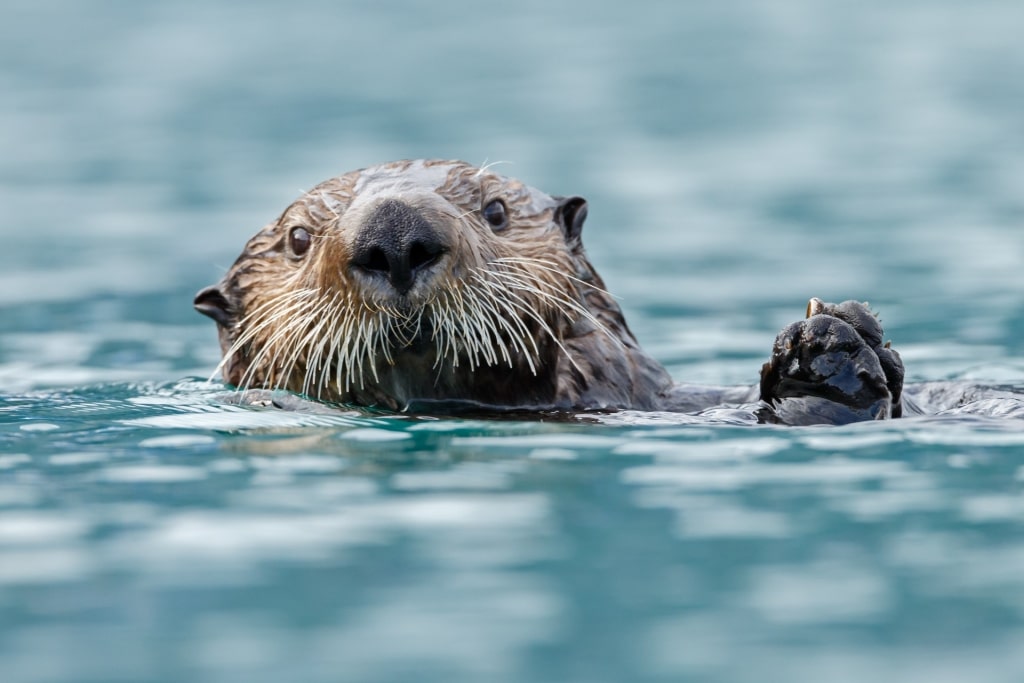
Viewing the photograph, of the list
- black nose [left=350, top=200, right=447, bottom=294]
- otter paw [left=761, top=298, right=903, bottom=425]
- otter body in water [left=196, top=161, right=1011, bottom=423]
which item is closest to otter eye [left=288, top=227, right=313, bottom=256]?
otter body in water [left=196, top=161, right=1011, bottom=423]

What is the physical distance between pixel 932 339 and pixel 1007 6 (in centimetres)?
1330

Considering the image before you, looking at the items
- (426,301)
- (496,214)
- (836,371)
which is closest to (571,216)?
(496,214)

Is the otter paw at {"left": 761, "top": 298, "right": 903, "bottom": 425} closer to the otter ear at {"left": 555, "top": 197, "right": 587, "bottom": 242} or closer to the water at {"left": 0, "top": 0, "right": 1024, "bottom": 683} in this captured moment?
the water at {"left": 0, "top": 0, "right": 1024, "bottom": 683}

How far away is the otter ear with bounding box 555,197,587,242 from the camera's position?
630 cm

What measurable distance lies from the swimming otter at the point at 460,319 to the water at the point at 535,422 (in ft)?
0.91

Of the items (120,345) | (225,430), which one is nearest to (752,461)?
(225,430)

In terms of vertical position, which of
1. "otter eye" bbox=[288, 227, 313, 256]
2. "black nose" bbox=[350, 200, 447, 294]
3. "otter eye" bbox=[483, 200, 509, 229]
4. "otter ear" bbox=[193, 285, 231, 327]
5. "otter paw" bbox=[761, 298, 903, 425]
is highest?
"otter eye" bbox=[483, 200, 509, 229]

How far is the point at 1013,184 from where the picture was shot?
42.4 feet

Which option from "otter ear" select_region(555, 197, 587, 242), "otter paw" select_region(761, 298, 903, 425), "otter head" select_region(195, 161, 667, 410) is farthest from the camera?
"otter ear" select_region(555, 197, 587, 242)

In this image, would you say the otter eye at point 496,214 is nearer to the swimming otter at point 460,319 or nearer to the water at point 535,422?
the swimming otter at point 460,319

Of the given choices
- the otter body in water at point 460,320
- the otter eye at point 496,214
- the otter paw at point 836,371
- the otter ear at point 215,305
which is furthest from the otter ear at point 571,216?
the otter ear at point 215,305

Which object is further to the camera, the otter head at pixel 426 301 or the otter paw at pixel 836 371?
the otter paw at pixel 836 371

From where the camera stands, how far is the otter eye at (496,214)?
19.6 feet

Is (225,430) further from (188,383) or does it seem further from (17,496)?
(188,383)
